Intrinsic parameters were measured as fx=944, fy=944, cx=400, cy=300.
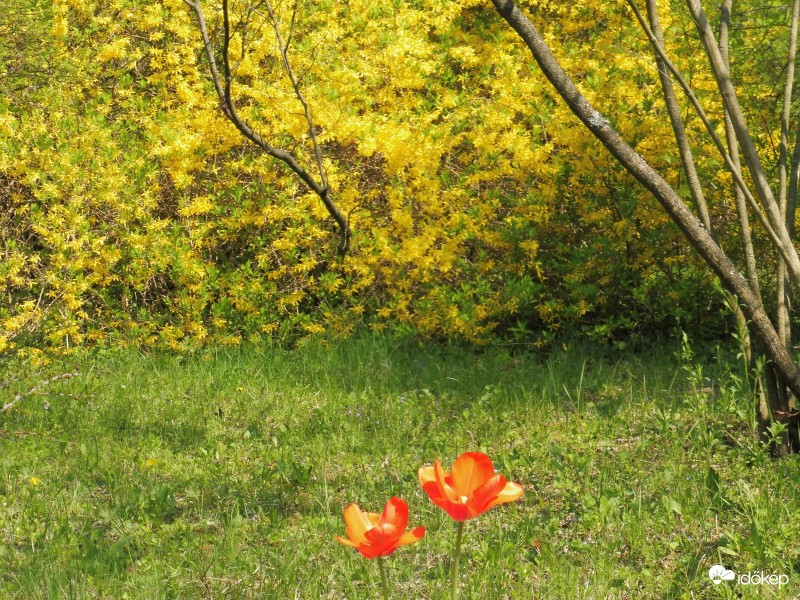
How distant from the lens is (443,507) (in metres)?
1.39

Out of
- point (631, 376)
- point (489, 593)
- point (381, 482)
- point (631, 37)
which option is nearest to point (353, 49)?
point (631, 37)

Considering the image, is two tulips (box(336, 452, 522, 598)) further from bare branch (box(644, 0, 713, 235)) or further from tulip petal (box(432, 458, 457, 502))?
bare branch (box(644, 0, 713, 235))

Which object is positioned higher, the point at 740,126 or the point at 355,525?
the point at 740,126

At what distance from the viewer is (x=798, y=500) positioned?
299 cm

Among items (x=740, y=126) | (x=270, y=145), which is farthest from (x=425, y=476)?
(x=270, y=145)

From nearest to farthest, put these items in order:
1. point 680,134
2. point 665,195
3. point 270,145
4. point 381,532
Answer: point 381,532, point 665,195, point 680,134, point 270,145

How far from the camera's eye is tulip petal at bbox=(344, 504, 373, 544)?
1387mm

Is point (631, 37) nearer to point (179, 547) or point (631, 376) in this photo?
point (631, 376)

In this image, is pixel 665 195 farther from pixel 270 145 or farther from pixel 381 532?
pixel 270 145

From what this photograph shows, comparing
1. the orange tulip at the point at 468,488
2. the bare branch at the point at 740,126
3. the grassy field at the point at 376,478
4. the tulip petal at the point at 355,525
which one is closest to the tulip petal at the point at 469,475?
the orange tulip at the point at 468,488

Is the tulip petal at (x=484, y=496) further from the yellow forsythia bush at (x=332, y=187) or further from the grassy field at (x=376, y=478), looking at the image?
the yellow forsythia bush at (x=332, y=187)

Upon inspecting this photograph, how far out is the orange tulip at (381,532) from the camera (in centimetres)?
135

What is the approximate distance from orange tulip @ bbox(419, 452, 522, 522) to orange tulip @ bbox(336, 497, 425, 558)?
5cm

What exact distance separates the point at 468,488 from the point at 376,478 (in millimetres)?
2055
